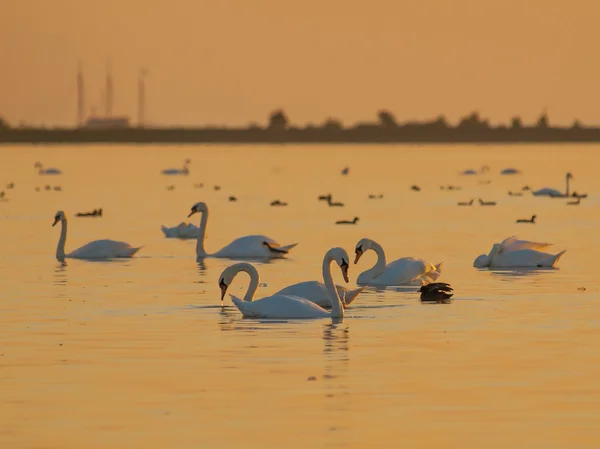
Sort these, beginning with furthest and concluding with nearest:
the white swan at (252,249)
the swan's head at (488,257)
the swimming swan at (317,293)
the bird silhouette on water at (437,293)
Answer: the white swan at (252,249)
the swan's head at (488,257)
the bird silhouette on water at (437,293)
the swimming swan at (317,293)

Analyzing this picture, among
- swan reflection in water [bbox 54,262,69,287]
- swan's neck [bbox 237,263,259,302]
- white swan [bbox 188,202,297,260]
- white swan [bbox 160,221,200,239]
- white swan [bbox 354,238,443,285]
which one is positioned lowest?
A: white swan [bbox 160,221,200,239]

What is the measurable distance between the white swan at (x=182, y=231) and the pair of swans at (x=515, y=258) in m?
11.2

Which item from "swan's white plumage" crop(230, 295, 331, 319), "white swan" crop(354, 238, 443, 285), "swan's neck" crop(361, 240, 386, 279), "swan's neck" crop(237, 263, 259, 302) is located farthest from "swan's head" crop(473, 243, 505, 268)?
"swan's white plumage" crop(230, 295, 331, 319)

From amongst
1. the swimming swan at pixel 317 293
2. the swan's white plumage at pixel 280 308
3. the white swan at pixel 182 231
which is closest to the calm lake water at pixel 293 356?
the swan's white plumage at pixel 280 308

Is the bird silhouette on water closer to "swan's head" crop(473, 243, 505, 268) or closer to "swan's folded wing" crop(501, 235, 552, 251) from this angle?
"swan's head" crop(473, 243, 505, 268)

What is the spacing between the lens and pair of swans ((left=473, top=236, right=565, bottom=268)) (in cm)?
3111

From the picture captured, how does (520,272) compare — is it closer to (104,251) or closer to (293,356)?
(104,251)

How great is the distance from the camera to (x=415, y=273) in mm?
27688

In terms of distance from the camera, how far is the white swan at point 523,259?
3123cm

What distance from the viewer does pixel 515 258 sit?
3141cm

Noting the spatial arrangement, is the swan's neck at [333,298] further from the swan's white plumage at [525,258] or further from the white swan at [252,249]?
the white swan at [252,249]

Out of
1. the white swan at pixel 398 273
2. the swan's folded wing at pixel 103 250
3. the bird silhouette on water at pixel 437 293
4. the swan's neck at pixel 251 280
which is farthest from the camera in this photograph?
the swan's folded wing at pixel 103 250

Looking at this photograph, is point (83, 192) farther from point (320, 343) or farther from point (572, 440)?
point (572, 440)

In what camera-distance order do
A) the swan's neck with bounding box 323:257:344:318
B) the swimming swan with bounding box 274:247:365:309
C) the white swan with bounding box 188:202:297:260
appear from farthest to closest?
the white swan with bounding box 188:202:297:260 → the swimming swan with bounding box 274:247:365:309 → the swan's neck with bounding box 323:257:344:318
